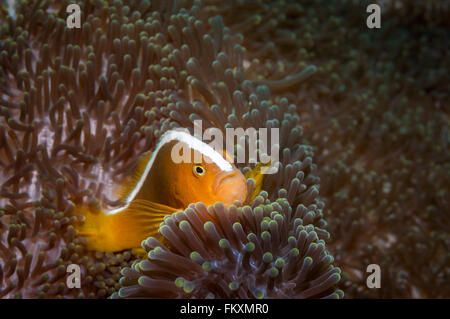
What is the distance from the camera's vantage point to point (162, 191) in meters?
1.63

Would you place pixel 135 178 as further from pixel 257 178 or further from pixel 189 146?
pixel 257 178

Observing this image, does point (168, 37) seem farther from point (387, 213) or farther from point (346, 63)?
point (387, 213)

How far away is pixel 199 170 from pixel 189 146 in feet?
0.41

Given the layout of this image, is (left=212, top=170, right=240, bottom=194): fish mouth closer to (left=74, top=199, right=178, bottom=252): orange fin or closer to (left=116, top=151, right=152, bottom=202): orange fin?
(left=74, top=199, right=178, bottom=252): orange fin

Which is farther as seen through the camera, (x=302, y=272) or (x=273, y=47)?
(x=273, y=47)

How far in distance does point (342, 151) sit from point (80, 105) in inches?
69.4

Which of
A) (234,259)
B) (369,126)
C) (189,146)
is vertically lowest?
(234,259)

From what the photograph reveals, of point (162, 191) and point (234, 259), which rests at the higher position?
point (162, 191)

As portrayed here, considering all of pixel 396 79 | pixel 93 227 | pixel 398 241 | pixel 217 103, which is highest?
pixel 396 79

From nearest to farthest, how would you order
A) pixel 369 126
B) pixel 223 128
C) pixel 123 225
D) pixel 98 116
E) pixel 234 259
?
pixel 234 259 < pixel 123 225 < pixel 223 128 < pixel 98 116 < pixel 369 126

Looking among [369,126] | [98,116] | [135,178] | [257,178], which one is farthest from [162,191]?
[369,126]

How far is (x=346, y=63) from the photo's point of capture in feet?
10.3

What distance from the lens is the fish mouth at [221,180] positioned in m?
1.41

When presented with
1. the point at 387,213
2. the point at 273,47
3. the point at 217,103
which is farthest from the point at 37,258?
the point at 387,213
